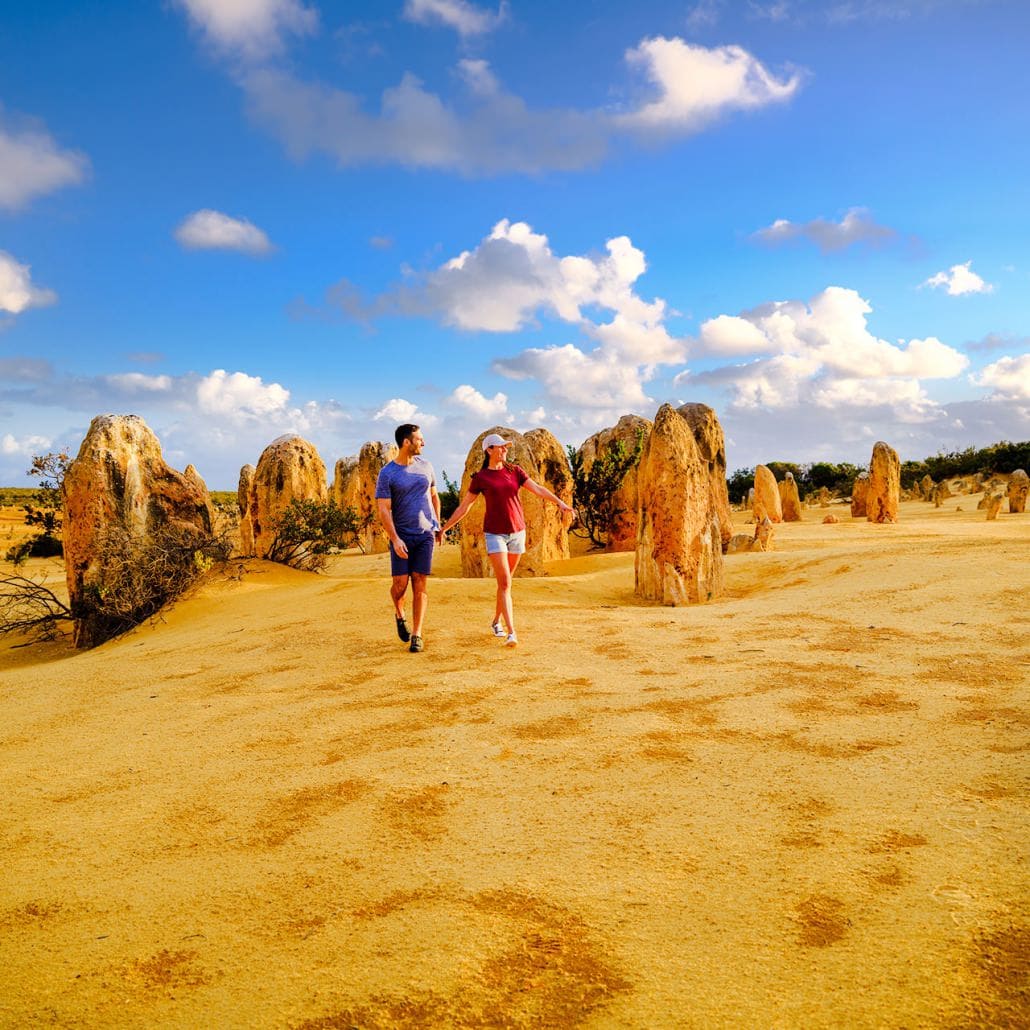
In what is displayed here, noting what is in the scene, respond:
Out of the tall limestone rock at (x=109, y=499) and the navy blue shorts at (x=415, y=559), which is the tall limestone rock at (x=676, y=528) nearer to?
the navy blue shorts at (x=415, y=559)

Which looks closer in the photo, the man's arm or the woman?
the man's arm

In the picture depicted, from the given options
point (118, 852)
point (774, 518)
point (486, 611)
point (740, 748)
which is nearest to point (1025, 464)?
point (774, 518)

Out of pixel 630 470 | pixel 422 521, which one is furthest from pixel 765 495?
pixel 422 521

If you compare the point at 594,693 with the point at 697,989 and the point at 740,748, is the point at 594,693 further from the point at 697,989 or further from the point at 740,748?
the point at 697,989

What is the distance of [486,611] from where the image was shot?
7305 millimetres

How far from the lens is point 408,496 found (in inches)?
238

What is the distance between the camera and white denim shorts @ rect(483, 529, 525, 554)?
6262 millimetres

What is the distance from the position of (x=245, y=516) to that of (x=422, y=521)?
14.5 m

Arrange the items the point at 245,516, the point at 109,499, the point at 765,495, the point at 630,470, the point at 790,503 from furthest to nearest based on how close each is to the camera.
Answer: the point at 790,503
the point at 765,495
the point at 245,516
the point at 630,470
the point at 109,499

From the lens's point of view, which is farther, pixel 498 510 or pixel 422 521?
pixel 498 510

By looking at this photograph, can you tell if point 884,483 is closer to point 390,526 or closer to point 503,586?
point 503,586

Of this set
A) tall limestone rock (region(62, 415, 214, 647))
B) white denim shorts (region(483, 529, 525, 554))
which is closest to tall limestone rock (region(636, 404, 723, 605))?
white denim shorts (region(483, 529, 525, 554))

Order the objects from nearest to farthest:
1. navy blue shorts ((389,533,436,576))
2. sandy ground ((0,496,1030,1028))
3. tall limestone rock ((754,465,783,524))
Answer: sandy ground ((0,496,1030,1028)) → navy blue shorts ((389,533,436,576)) → tall limestone rock ((754,465,783,524))

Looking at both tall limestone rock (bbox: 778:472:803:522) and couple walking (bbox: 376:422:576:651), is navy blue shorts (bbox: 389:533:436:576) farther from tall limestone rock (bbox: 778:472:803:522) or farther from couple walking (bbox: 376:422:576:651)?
tall limestone rock (bbox: 778:472:803:522)
